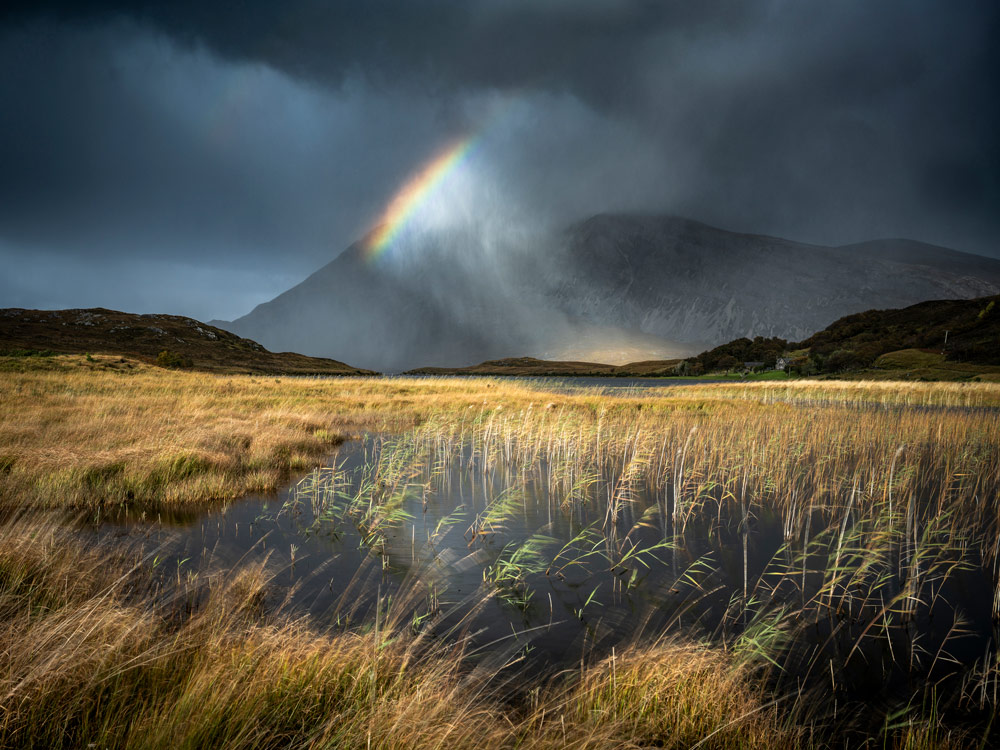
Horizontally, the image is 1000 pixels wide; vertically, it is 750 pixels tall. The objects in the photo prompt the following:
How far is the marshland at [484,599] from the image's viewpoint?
283cm

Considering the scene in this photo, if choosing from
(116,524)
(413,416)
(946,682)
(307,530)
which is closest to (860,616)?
(946,682)

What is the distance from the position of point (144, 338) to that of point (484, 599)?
384ft

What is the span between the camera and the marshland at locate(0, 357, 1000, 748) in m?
2.83

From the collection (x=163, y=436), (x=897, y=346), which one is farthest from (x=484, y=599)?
(x=897, y=346)

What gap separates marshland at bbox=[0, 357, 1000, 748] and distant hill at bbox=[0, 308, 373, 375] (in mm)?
70528

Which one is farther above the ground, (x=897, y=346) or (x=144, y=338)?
(x=897, y=346)

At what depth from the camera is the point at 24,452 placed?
32.0ft

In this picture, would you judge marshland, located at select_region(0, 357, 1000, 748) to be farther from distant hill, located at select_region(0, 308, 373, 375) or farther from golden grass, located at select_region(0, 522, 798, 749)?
distant hill, located at select_region(0, 308, 373, 375)

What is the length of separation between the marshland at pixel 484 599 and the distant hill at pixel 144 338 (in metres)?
70.5

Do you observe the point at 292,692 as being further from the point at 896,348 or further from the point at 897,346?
the point at 897,346

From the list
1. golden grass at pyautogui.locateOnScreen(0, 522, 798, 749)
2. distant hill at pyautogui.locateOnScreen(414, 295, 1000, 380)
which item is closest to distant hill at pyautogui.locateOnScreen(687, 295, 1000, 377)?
distant hill at pyautogui.locateOnScreen(414, 295, 1000, 380)

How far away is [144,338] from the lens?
3720 inches

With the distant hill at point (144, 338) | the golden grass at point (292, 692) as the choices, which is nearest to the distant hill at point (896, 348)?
the golden grass at point (292, 692)

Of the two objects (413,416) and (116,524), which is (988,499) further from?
(413,416)
